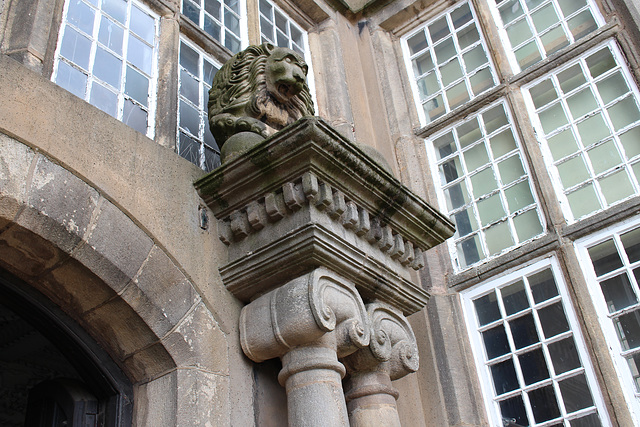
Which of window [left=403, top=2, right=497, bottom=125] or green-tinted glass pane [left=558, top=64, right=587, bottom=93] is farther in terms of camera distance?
window [left=403, top=2, right=497, bottom=125]

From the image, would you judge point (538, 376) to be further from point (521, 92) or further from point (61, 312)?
point (61, 312)

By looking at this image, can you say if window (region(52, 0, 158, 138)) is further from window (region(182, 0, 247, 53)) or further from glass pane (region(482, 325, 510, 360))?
glass pane (region(482, 325, 510, 360))

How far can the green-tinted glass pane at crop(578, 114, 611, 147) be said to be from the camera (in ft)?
15.3

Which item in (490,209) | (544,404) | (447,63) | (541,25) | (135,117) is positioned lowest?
(544,404)

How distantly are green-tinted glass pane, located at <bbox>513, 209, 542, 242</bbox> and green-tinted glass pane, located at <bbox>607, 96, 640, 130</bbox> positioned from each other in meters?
0.83

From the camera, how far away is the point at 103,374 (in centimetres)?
313

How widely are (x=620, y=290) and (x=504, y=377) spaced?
0.92 meters

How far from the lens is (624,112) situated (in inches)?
182

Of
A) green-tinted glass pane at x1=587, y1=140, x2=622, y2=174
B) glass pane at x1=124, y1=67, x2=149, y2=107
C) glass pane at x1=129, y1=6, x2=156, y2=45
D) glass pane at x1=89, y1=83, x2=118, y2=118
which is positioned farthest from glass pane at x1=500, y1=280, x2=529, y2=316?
glass pane at x1=129, y1=6, x2=156, y2=45

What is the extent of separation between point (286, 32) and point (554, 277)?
10.8ft

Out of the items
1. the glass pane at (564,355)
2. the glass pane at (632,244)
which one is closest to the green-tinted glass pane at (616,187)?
the glass pane at (632,244)

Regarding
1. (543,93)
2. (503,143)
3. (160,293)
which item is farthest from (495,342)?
(160,293)

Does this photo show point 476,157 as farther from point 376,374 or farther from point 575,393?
point 376,374

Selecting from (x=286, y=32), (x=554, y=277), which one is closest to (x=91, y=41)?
(x=286, y=32)
